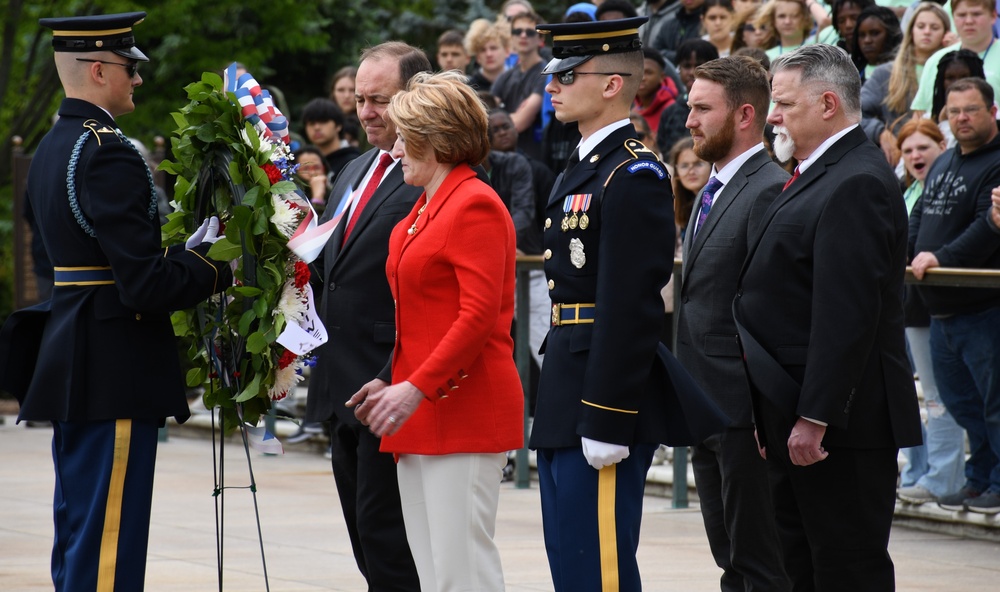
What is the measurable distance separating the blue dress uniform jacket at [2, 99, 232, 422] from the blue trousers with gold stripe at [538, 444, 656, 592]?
1.50m

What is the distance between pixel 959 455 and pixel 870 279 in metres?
3.84

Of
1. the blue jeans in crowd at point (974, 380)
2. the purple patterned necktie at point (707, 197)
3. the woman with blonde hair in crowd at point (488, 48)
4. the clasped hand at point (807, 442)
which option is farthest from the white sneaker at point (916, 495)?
the woman with blonde hair in crowd at point (488, 48)

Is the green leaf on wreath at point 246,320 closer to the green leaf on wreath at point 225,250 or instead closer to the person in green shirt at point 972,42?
the green leaf on wreath at point 225,250

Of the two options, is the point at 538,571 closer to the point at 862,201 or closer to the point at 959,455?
the point at 959,455

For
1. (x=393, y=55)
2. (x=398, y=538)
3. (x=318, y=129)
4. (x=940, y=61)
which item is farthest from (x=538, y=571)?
(x=318, y=129)

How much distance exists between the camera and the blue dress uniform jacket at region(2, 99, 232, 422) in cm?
495

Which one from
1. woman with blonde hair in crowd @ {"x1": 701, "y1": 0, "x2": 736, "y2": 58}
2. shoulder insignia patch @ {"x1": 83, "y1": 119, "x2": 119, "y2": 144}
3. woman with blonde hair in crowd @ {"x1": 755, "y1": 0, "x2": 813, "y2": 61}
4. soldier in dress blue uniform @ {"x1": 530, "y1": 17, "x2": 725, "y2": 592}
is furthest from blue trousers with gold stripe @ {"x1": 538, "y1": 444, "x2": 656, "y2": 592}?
woman with blonde hair in crowd @ {"x1": 701, "y1": 0, "x2": 736, "y2": 58}

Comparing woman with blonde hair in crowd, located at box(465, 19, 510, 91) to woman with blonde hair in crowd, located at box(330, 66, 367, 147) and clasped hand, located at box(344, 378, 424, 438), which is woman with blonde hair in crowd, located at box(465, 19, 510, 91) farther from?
clasped hand, located at box(344, 378, 424, 438)

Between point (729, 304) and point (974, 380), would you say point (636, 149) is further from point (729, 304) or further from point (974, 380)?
→ point (974, 380)

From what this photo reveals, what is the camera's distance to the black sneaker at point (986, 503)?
7.83 metres

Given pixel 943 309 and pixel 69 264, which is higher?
pixel 69 264

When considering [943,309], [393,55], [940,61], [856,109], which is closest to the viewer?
[856,109]

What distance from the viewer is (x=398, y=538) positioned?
5164 mm

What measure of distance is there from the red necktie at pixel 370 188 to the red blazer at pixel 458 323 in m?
0.84
